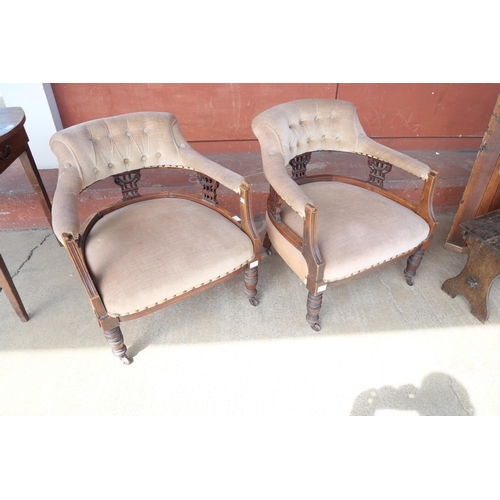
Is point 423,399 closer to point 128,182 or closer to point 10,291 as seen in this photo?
point 128,182

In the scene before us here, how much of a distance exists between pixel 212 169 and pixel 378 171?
92cm

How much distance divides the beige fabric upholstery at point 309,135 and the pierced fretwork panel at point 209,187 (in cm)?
27

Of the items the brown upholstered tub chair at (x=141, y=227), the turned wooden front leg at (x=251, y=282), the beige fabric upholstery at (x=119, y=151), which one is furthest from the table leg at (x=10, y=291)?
the turned wooden front leg at (x=251, y=282)

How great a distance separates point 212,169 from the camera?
A: 162cm

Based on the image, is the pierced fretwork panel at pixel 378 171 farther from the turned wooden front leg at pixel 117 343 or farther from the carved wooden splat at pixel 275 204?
the turned wooden front leg at pixel 117 343

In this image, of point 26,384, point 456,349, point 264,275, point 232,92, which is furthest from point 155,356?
point 232,92

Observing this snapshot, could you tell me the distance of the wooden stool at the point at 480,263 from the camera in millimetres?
1713

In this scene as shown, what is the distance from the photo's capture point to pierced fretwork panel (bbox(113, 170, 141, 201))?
1765mm

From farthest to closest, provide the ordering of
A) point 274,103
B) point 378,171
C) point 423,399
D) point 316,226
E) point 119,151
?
point 274,103
point 378,171
point 119,151
point 423,399
point 316,226

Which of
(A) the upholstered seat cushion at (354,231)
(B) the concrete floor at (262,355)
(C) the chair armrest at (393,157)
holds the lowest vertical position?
(B) the concrete floor at (262,355)

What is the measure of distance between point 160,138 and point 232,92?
123 centimetres

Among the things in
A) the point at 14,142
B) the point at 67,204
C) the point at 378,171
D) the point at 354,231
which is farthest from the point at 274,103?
the point at 67,204

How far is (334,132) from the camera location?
6.24 feet

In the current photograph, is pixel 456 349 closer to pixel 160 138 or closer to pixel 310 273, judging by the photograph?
pixel 310 273
